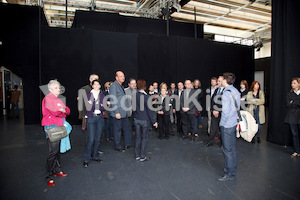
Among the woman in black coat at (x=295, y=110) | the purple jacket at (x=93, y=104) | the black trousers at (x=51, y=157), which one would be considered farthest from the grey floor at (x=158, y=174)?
the purple jacket at (x=93, y=104)

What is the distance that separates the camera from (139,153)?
370 centimetres

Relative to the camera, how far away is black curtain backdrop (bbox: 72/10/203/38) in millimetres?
9000

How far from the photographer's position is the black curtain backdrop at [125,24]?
900 centimetres

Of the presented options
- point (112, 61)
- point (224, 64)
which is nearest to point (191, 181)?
point (112, 61)

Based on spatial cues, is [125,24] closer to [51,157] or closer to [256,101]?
[256,101]

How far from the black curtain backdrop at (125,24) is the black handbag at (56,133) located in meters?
7.58

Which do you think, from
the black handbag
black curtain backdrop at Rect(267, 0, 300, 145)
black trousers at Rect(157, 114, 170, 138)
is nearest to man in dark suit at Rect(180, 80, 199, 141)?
black trousers at Rect(157, 114, 170, 138)

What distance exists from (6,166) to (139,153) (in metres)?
2.27

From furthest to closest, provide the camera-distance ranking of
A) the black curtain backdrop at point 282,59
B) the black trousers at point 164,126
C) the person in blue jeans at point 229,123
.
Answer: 1. the black trousers at point 164,126
2. the black curtain backdrop at point 282,59
3. the person in blue jeans at point 229,123

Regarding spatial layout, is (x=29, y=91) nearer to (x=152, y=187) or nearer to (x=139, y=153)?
(x=139, y=153)

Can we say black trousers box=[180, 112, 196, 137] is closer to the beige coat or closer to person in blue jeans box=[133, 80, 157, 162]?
the beige coat

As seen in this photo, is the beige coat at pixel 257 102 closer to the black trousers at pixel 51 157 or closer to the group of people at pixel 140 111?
the group of people at pixel 140 111

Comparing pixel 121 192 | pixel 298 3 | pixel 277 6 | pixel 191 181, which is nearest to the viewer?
pixel 121 192

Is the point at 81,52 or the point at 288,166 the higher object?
the point at 81,52
